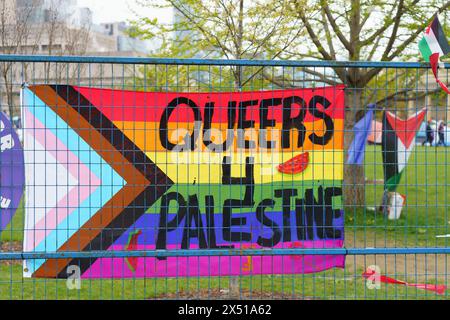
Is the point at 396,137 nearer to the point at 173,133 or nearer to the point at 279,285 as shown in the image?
the point at 279,285

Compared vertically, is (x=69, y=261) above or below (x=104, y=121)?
below

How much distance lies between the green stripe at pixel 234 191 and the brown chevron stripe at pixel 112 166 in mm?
144

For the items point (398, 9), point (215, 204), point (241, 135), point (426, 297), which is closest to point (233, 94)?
point (241, 135)

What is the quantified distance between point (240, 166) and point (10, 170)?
6.92ft

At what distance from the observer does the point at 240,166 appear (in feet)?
18.4

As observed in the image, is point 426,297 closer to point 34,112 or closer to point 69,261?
point 69,261

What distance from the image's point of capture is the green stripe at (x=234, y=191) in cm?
556

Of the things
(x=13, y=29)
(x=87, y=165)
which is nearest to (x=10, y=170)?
(x=87, y=165)

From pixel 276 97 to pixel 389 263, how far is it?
450 cm

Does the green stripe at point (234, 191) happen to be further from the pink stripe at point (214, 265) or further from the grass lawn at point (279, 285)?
the grass lawn at point (279, 285)

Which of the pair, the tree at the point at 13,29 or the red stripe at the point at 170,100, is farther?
the tree at the point at 13,29

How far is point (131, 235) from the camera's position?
554 cm

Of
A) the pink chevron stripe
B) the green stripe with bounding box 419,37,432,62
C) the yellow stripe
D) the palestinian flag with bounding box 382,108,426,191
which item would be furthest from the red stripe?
the palestinian flag with bounding box 382,108,426,191

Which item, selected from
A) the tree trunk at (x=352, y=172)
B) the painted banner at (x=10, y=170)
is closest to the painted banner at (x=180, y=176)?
the painted banner at (x=10, y=170)
